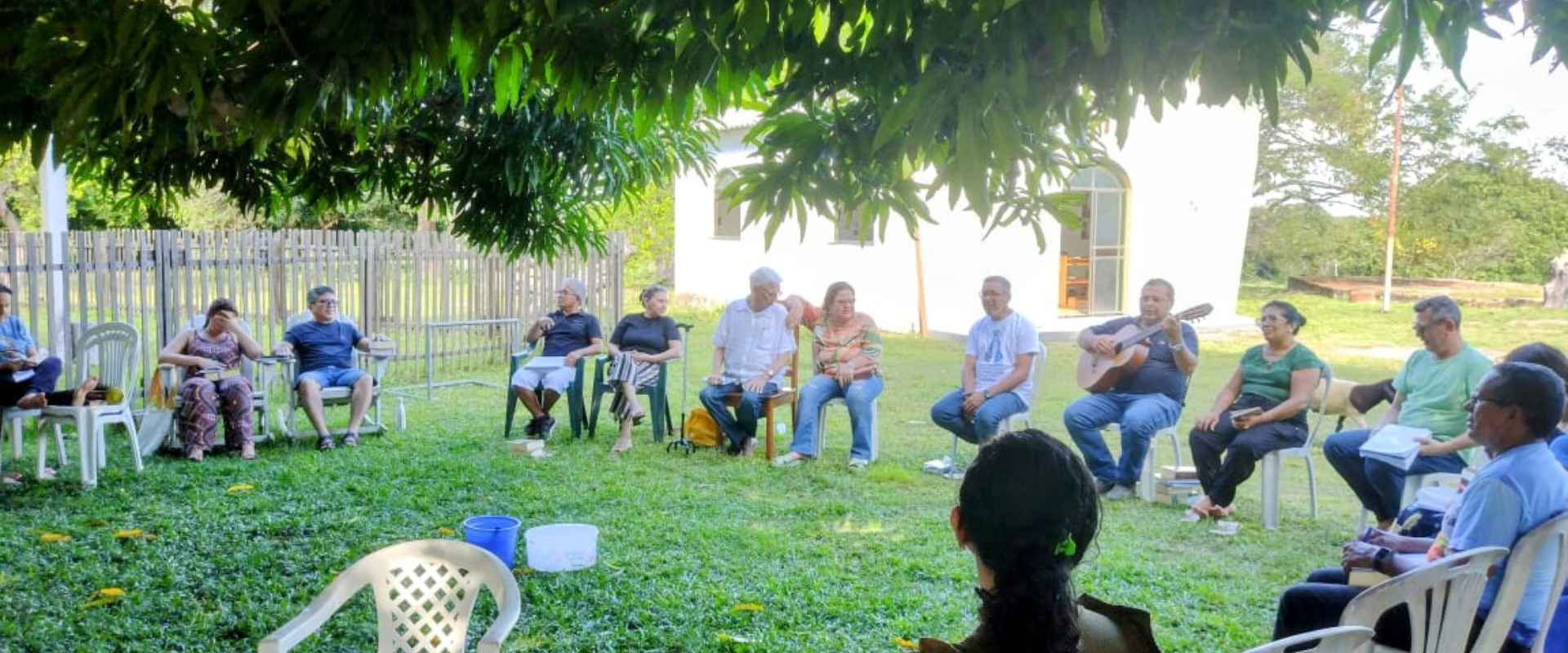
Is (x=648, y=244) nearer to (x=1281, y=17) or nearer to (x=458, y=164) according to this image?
(x=458, y=164)

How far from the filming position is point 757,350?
8.16 metres

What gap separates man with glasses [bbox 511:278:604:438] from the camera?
8.44 metres

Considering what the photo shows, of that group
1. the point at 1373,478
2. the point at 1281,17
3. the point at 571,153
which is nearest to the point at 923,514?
the point at 1373,478

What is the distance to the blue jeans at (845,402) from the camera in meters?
7.59

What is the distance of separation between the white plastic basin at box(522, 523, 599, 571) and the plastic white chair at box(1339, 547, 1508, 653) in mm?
3102

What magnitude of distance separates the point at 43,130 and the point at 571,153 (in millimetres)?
3547

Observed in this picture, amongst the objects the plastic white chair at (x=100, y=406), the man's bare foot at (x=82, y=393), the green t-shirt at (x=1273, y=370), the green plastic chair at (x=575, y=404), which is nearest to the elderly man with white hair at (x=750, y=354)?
the green plastic chair at (x=575, y=404)

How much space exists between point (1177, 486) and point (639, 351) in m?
3.88

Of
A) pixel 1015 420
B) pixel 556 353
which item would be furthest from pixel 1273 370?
pixel 556 353

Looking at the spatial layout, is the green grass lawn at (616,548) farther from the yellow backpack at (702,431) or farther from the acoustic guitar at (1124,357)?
the acoustic guitar at (1124,357)

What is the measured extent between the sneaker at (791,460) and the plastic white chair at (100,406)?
→ 12.5ft

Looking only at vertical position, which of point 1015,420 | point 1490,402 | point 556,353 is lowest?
point 1015,420

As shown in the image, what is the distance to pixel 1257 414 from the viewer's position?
6.04 m

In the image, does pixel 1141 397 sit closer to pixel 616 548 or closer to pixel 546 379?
pixel 616 548
